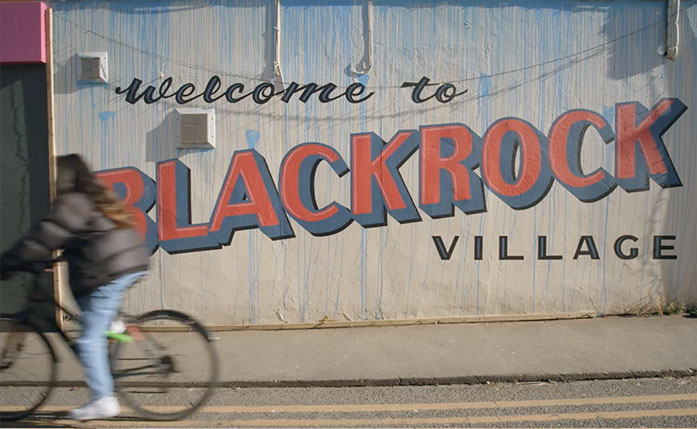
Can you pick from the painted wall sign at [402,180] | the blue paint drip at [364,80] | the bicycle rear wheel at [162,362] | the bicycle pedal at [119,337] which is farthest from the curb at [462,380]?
the blue paint drip at [364,80]

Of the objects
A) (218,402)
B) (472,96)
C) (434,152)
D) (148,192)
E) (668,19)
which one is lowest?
(218,402)

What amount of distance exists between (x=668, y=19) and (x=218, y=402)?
578 cm

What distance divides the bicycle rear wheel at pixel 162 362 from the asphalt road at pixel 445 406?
0.49 ft

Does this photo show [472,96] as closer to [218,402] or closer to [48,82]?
[218,402]

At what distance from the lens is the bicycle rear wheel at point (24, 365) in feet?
12.3

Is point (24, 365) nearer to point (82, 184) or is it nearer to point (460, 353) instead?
point (82, 184)

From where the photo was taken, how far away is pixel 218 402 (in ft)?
14.1

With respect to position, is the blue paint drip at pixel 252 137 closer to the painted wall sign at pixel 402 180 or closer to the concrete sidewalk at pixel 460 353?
the painted wall sign at pixel 402 180

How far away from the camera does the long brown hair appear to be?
3523 millimetres

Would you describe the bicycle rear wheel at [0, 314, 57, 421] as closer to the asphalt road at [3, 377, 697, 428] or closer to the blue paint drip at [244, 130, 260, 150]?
the asphalt road at [3, 377, 697, 428]

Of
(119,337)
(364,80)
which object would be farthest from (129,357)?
(364,80)

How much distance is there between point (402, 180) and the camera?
611 centimetres

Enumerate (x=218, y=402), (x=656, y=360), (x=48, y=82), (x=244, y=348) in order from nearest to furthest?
(x=218, y=402) → (x=656, y=360) → (x=244, y=348) → (x=48, y=82)

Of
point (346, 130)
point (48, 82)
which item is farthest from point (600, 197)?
point (48, 82)
